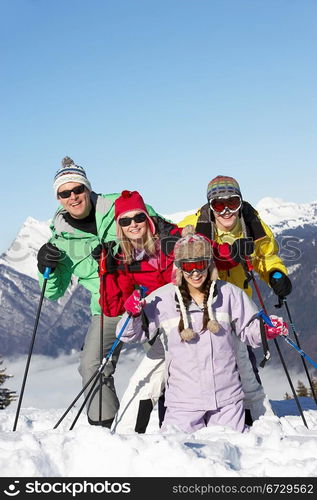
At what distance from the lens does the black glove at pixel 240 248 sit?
660 centimetres

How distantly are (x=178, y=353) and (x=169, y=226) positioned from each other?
4.97ft

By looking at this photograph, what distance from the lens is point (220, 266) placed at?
666cm

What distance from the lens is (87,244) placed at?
7.04 m

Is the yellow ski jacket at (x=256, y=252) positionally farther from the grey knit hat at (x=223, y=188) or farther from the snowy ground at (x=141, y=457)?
the snowy ground at (x=141, y=457)

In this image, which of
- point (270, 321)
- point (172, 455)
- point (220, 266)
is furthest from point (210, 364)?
point (172, 455)

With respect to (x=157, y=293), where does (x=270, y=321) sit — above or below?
below

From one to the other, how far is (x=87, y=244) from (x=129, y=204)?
0.97m

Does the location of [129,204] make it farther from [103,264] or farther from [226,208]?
[226,208]

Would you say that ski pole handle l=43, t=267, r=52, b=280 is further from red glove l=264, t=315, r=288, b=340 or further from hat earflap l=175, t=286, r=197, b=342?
red glove l=264, t=315, r=288, b=340

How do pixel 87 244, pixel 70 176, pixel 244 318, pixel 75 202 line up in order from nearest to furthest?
pixel 244 318, pixel 75 202, pixel 70 176, pixel 87 244

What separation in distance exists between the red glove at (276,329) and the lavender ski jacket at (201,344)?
0.10 m

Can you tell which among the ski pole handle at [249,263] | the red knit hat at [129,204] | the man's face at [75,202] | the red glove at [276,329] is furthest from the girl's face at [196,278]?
the man's face at [75,202]

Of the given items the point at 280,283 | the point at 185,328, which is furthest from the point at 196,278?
the point at 280,283
